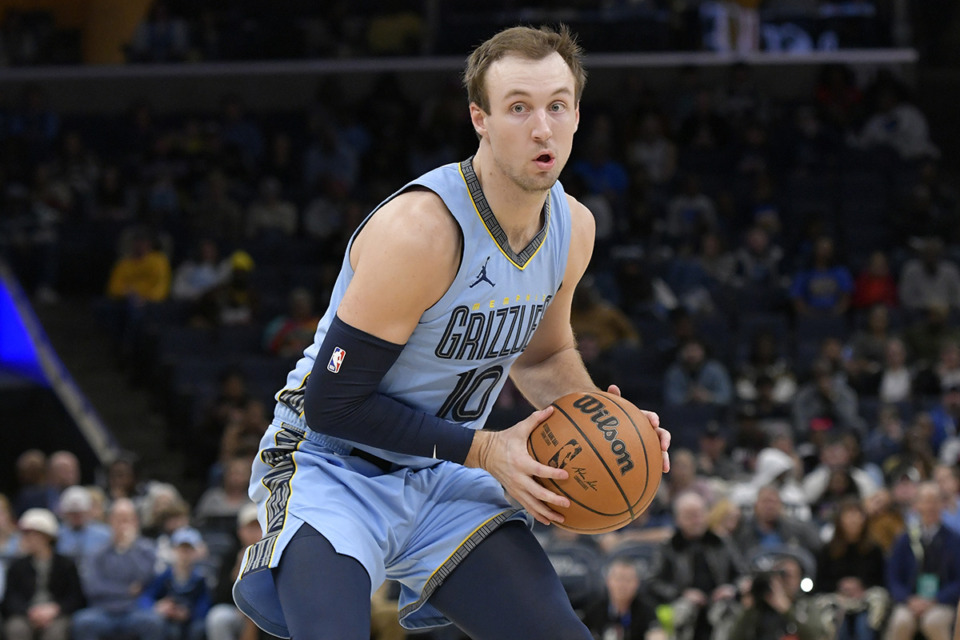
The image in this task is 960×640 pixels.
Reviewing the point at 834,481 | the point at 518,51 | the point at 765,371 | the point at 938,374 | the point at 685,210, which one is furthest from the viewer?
the point at 685,210

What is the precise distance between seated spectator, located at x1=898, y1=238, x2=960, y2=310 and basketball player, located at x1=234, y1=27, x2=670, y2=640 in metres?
10.3

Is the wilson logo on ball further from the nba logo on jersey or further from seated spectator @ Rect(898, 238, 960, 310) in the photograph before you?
seated spectator @ Rect(898, 238, 960, 310)

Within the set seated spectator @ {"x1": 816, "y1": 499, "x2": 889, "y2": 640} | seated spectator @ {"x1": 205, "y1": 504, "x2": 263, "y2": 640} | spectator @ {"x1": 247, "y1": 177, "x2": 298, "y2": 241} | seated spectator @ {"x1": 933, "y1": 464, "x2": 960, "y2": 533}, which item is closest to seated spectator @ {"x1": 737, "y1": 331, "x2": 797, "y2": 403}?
seated spectator @ {"x1": 933, "y1": 464, "x2": 960, "y2": 533}

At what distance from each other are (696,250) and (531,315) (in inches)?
418

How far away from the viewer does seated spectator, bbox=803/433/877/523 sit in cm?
948

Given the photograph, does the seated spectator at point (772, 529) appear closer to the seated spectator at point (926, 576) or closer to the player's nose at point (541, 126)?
the seated spectator at point (926, 576)

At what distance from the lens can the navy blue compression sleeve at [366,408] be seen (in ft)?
10.3

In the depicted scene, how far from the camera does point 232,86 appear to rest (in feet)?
56.2

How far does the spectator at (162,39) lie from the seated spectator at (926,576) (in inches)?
441

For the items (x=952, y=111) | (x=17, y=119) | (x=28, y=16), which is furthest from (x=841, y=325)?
(x=28, y=16)

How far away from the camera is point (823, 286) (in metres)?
13.2

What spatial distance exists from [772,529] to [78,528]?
15.4 feet

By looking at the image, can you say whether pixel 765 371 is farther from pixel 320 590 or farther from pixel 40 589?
pixel 320 590

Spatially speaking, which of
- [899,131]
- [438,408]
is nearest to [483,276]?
[438,408]
